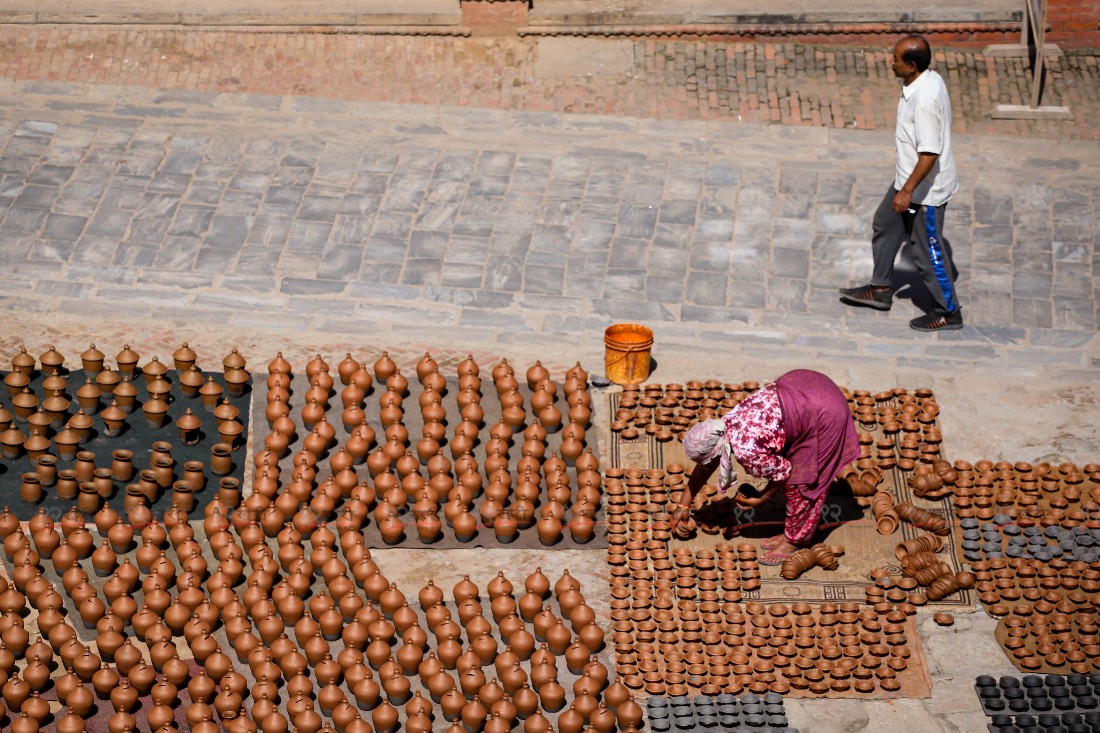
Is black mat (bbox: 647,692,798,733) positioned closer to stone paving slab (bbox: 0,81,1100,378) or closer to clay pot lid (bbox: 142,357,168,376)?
stone paving slab (bbox: 0,81,1100,378)

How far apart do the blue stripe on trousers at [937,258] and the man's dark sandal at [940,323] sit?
88 millimetres

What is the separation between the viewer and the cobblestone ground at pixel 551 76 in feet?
53.6

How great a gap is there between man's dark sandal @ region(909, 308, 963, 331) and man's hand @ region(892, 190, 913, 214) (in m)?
1.20

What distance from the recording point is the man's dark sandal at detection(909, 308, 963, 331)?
44.2ft

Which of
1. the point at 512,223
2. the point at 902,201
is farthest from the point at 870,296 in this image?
the point at 512,223

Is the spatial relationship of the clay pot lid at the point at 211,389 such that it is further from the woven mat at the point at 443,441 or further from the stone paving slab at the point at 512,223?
the stone paving slab at the point at 512,223

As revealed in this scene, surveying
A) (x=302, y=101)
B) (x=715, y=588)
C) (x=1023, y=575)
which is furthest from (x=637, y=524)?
(x=302, y=101)

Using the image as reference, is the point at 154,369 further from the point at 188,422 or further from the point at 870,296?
the point at 870,296

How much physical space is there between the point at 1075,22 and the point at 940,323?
5398mm

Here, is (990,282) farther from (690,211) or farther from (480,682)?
(480,682)

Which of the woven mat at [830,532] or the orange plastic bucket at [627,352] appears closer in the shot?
the woven mat at [830,532]

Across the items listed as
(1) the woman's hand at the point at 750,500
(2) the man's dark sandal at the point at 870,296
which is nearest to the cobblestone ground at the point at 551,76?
(2) the man's dark sandal at the point at 870,296

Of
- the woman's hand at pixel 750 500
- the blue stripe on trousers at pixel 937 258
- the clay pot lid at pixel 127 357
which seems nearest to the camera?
the woman's hand at pixel 750 500

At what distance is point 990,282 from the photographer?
14070mm
